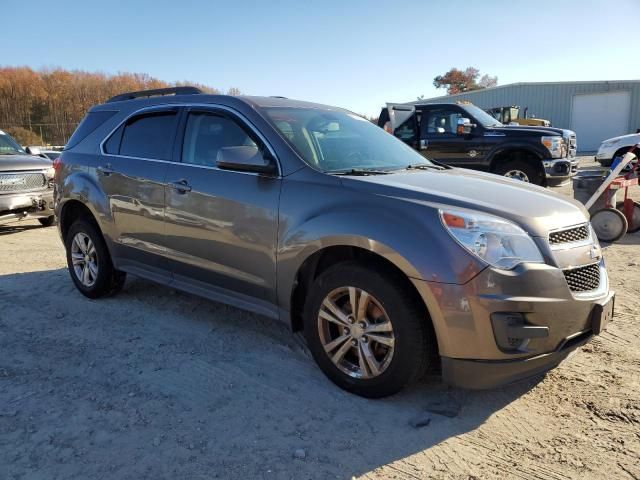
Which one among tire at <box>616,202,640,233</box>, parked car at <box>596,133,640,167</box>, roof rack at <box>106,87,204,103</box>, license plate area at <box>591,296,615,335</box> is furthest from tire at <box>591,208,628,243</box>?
parked car at <box>596,133,640,167</box>

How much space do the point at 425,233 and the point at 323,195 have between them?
751 millimetres

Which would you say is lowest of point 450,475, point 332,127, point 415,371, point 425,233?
point 450,475

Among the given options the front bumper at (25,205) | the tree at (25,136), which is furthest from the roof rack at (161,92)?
the tree at (25,136)

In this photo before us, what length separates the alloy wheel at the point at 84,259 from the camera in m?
5.01

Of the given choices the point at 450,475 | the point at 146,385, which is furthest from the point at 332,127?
the point at 450,475

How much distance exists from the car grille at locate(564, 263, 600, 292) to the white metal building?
34528mm

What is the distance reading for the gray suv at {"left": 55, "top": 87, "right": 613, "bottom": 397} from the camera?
105 inches

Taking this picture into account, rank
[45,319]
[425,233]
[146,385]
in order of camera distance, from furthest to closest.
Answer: [45,319] < [146,385] < [425,233]

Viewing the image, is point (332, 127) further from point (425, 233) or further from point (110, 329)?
point (110, 329)

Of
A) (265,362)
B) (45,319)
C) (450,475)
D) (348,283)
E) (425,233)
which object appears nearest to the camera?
(450,475)

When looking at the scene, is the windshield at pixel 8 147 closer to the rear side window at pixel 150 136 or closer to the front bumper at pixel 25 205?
the front bumper at pixel 25 205

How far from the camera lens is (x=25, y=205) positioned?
28.6ft

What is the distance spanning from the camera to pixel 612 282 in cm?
538

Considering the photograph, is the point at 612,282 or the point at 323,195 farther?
the point at 612,282
